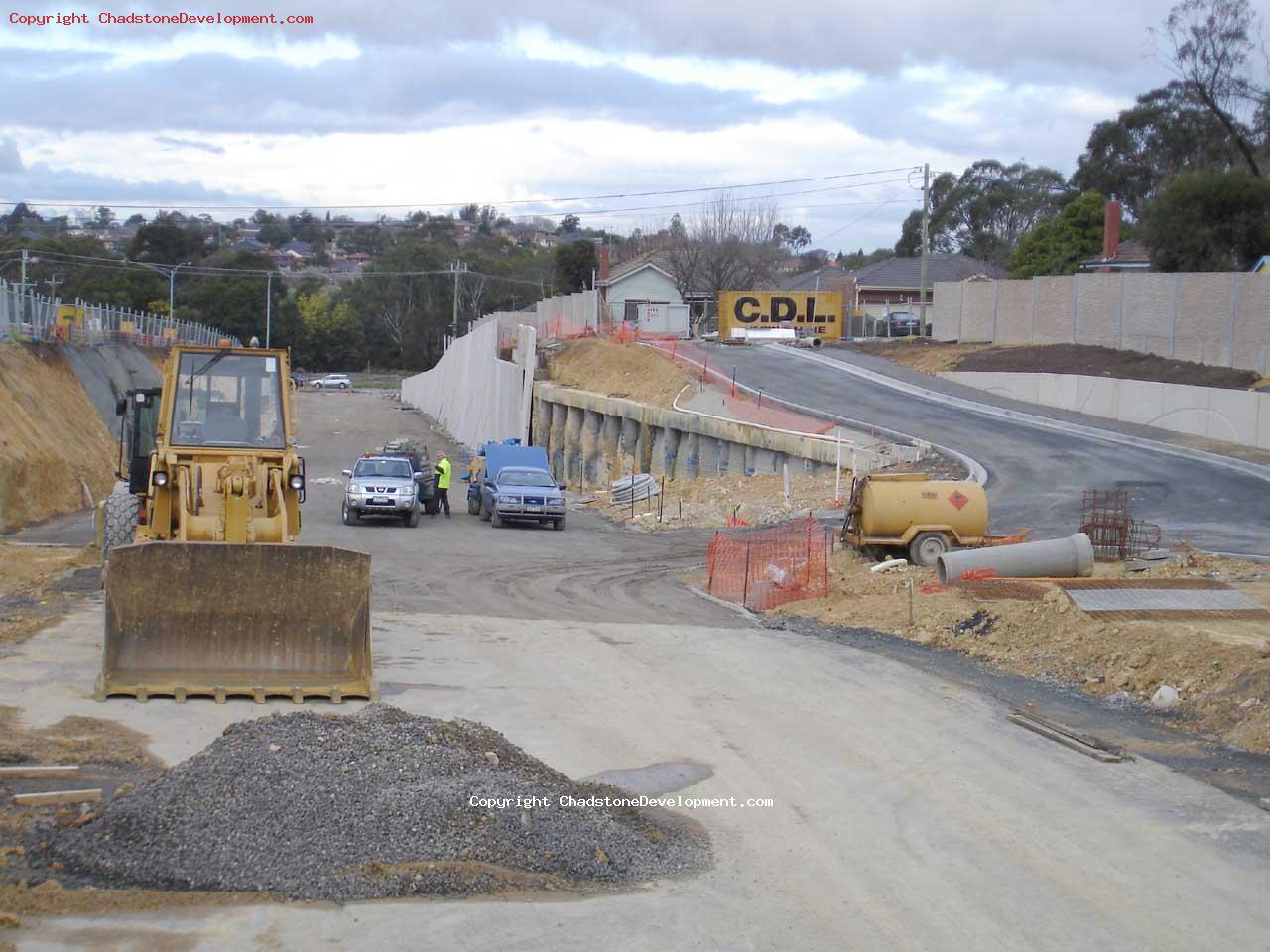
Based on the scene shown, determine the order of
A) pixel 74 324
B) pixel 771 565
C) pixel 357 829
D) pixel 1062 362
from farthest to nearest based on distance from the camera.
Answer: pixel 74 324 → pixel 1062 362 → pixel 771 565 → pixel 357 829

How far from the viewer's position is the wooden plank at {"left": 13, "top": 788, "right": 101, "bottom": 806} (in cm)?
796

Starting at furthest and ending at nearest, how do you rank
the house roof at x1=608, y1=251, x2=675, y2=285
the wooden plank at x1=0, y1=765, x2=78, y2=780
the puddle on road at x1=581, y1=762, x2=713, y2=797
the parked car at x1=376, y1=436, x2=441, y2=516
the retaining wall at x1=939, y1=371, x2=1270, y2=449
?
1. the house roof at x1=608, y1=251, x2=675, y2=285
2. the retaining wall at x1=939, y1=371, x2=1270, y2=449
3. the parked car at x1=376, y1=436, x2=441, y2=516
4. the puddle on road at x1=581, y1=762, x2=713, y2=797
5. the wooden plank at x1=0, y1=765, x2=78, y2=780

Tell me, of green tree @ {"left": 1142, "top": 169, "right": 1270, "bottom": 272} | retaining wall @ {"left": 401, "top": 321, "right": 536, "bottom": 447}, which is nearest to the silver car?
retaining wall @ {"left": 401, "top": 321, "right": 536, "bottom": 447}

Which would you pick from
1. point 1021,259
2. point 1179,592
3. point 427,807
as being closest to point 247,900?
point 427,807

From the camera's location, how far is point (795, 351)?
180 ft

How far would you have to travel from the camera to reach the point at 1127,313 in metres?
43.1

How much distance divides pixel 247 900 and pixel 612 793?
2835 mm

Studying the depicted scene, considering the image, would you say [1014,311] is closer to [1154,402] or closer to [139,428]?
[1154,402]

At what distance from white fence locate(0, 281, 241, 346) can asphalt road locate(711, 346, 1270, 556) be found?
17373 millimetres

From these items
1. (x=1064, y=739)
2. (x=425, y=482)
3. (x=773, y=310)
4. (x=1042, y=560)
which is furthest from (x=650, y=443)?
(x=1064, y=739)

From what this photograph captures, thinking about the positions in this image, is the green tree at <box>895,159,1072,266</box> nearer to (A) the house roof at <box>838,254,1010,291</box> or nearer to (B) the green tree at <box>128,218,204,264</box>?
(A) the house roof at <box>838,254,1010,291</box>

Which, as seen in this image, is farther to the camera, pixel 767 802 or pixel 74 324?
pixel 74 324

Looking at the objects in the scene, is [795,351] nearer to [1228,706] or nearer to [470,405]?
[470,405]

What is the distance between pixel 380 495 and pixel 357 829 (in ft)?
71.4
